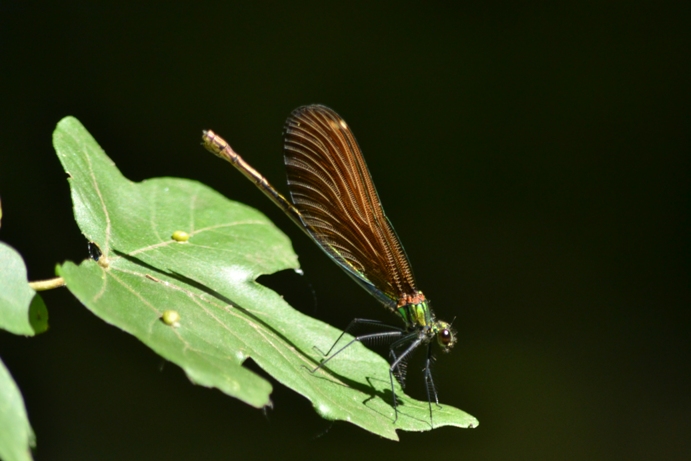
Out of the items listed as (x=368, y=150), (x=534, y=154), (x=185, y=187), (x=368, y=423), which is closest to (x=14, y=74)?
(x=368, y=150)

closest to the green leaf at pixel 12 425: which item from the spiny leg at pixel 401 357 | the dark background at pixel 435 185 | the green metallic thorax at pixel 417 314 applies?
the spiny leg at pixel 401 357

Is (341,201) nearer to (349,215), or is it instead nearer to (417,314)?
(349,215)

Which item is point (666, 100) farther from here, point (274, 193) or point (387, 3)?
point (274, 193)

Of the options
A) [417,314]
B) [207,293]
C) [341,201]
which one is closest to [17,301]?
[207,293]

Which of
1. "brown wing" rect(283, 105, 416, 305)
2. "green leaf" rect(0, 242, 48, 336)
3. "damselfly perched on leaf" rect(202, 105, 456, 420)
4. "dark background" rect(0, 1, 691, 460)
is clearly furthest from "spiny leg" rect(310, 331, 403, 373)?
"dark background" rect(0, 1, 691, 460)

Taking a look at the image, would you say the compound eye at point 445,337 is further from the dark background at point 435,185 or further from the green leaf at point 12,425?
the dark background at point 435,185

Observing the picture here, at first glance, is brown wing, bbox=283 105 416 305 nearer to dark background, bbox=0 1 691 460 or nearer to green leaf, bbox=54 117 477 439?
green leaf, bbox=54 117 477 439

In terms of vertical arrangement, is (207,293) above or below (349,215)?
below
